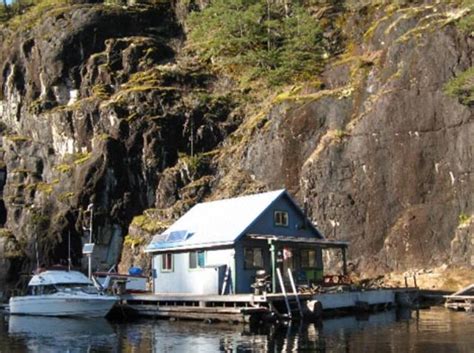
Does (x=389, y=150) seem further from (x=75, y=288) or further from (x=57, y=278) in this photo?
(x=57, y=278)

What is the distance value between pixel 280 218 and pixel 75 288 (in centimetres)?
1516

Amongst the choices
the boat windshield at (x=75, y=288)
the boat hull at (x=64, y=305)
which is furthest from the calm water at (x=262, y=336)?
the boat windshield at (x=75, y=288)

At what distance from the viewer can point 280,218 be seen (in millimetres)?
46219

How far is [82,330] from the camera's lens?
126 feet

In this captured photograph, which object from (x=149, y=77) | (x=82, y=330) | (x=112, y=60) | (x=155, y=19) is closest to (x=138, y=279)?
(x=82, y=330)

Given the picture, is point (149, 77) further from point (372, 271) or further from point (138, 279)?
point (372, 271)

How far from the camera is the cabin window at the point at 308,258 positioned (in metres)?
47.1

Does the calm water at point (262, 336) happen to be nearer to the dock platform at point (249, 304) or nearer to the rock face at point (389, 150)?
the dock platform at point (249, 304)

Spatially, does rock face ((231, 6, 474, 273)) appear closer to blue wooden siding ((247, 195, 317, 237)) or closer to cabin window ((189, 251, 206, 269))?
blue wooden siding ((247, 195, 317, 237))

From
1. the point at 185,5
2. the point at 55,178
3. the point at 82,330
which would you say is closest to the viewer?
the point at 82,330

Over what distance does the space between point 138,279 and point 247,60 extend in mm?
31542

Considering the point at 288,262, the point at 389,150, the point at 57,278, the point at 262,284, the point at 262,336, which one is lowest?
the point at 262,336

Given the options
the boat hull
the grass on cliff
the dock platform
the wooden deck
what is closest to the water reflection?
the boat hull

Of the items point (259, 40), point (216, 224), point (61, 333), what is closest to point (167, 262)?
point (216, 224)
